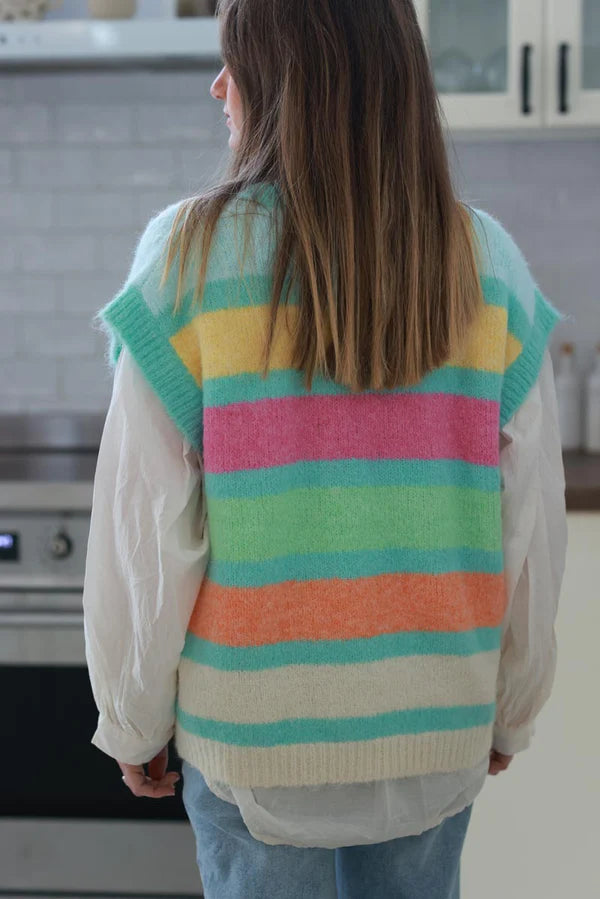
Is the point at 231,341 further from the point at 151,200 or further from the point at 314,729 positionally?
the point at 151,200

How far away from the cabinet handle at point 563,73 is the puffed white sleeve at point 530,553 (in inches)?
42.7

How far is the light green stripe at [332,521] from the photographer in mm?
946

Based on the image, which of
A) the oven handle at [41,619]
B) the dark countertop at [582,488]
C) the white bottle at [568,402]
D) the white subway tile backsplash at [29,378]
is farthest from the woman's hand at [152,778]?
the white subway tile backsplash at [29,378]

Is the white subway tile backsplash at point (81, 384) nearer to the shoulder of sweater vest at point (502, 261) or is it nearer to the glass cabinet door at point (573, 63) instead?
the glass cabinet door at point (573, 63)

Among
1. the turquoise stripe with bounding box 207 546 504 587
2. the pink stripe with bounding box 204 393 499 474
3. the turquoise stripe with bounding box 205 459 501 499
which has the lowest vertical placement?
the turquoise stripe with bounding box 207 546 504 587

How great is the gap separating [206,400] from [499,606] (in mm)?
363

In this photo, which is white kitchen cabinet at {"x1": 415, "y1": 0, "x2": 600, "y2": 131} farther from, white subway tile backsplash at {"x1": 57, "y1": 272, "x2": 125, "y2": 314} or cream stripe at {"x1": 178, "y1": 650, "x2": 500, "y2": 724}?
cream stripe at {"x1": 178, "y1": 650, "x2": 500, "y2": 724}

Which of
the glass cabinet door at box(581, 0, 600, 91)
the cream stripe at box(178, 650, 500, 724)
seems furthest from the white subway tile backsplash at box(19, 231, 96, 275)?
the cream stripe at box(178, 650, 500, 724)

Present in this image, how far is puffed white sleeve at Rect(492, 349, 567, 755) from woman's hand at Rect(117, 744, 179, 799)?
363 millimetres

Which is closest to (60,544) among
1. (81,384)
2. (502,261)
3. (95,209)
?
(81,384)

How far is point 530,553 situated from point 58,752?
1.16 m

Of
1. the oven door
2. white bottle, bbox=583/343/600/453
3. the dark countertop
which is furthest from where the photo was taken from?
white bottle, bbox=583/343/600/453

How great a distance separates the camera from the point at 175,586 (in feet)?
3.20

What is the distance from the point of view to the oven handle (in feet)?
6.15
